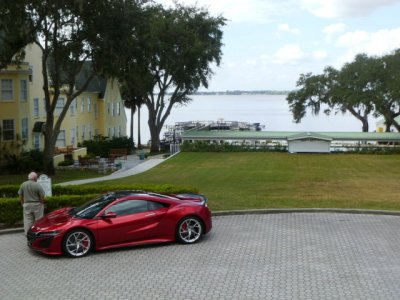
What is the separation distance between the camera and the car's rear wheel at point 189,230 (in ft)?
43.4

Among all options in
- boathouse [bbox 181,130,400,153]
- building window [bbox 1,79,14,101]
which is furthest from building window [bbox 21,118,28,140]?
boathouse [bbox 181,130,400,153]

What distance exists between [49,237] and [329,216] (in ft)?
28.2

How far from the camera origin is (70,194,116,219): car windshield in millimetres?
12656

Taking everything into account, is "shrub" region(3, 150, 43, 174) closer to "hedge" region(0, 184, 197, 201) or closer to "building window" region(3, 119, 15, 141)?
"building window" region(3, 119, 15, 141)

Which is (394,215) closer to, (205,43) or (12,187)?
(12,187)

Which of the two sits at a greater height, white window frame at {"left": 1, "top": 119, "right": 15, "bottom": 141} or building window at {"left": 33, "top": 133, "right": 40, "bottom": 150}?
white window frame at {"left": 1, "top": 119, "right": 15, "bottom": 141}

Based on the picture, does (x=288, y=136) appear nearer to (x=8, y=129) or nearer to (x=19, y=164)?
(x=8, y=129)

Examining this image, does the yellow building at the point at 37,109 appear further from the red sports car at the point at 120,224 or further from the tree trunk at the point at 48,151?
the red sports car at the point at 120,224

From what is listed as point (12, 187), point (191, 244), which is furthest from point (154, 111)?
point (191, 244)

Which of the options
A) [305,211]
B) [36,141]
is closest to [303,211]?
[305,211]

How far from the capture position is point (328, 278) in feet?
34.6

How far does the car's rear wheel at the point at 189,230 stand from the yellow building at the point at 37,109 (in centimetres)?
2374

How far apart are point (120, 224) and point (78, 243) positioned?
1006 mm

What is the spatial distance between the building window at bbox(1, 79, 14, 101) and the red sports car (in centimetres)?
2795
